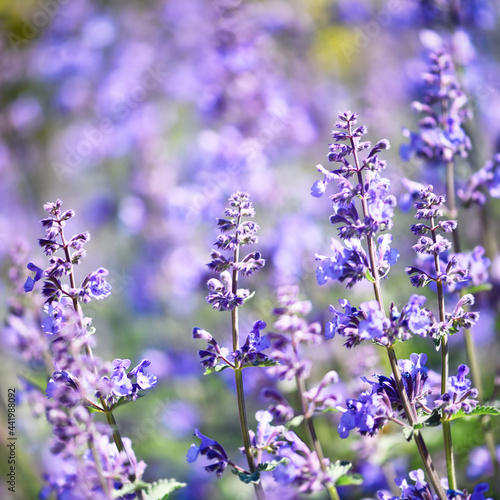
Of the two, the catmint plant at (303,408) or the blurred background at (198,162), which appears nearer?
the catmint plant at (303,408)

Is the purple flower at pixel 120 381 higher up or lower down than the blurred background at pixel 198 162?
lower down

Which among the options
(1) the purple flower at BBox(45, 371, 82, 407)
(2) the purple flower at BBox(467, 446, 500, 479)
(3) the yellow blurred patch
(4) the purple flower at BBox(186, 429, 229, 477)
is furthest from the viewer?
(3) the yellow blurred patch

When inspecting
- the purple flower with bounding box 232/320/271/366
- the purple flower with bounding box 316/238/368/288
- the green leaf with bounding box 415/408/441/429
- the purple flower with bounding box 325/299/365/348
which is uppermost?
the purple flower with bounding box 316/238/368/288

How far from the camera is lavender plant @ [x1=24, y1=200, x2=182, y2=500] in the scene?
7.25 ft

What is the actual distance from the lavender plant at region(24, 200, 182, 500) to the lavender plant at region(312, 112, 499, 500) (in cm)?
85

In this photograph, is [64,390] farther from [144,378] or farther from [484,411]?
[484,411]

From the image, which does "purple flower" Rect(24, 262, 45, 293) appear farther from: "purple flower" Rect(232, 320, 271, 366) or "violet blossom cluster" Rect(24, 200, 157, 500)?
"purple flower" Rect(232, 320, 271, 366)

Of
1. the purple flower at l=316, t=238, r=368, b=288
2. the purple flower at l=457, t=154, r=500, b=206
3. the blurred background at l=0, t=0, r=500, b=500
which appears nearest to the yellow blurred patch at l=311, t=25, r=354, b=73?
the blurred background at l=0, t=0, r=500, b=500

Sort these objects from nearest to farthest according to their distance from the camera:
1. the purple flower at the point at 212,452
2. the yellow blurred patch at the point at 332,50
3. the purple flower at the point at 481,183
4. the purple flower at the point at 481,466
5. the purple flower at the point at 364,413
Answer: the purple flower at the point at 364,413 → the purple flower at the point at 212,452 → the purple flower at the point at 481,183 → the purple flower at the point at 481,466 → the yellow blurred patch at the point at 332,50

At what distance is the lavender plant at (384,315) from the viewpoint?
2361 mm

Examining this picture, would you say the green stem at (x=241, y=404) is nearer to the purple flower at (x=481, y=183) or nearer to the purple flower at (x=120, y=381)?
the purple flower at (x=120, y=381)

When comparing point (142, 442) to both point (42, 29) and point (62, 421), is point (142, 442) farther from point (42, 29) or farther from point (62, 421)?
point (42, 29)

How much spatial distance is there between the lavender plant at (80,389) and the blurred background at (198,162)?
0.93 metres

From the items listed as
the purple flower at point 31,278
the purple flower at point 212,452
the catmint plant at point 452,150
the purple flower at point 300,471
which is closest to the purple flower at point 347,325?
the purple flower at point 300,471
